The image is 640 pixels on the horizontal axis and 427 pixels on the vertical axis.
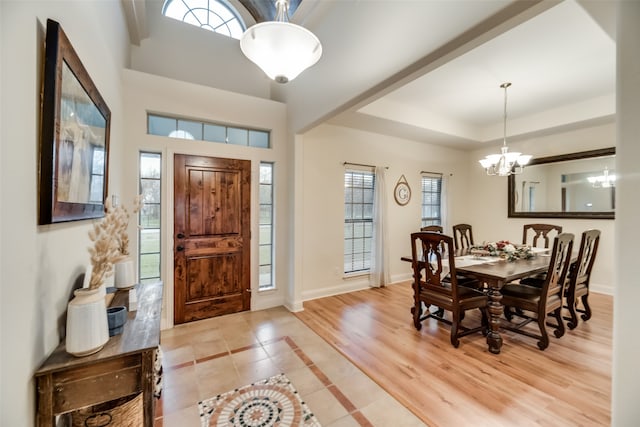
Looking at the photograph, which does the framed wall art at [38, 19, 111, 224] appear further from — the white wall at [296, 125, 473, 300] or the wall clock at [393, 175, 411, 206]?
the wall clock at [393, 175, 411, 206]

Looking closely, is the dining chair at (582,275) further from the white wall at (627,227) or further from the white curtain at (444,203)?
the white curtain at (444,203)

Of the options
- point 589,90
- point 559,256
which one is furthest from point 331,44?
point 589,90

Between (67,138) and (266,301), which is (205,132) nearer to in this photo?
(67,138)

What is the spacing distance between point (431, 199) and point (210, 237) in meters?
4.42

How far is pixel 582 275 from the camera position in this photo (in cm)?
307

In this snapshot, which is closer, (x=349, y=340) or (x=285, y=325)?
(x=349, y=340)

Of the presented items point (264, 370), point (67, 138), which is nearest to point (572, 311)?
point (264, 370)

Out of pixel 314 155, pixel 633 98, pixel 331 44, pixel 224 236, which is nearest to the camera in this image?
pixel 633 98

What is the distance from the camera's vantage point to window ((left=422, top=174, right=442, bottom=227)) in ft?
18.0

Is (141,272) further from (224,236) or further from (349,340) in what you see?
(349,340)

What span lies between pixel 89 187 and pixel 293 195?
2.29 m

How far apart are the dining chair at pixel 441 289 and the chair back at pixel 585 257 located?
3.41 feet

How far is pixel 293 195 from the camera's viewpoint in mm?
3602

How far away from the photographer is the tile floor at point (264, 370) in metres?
1.80
